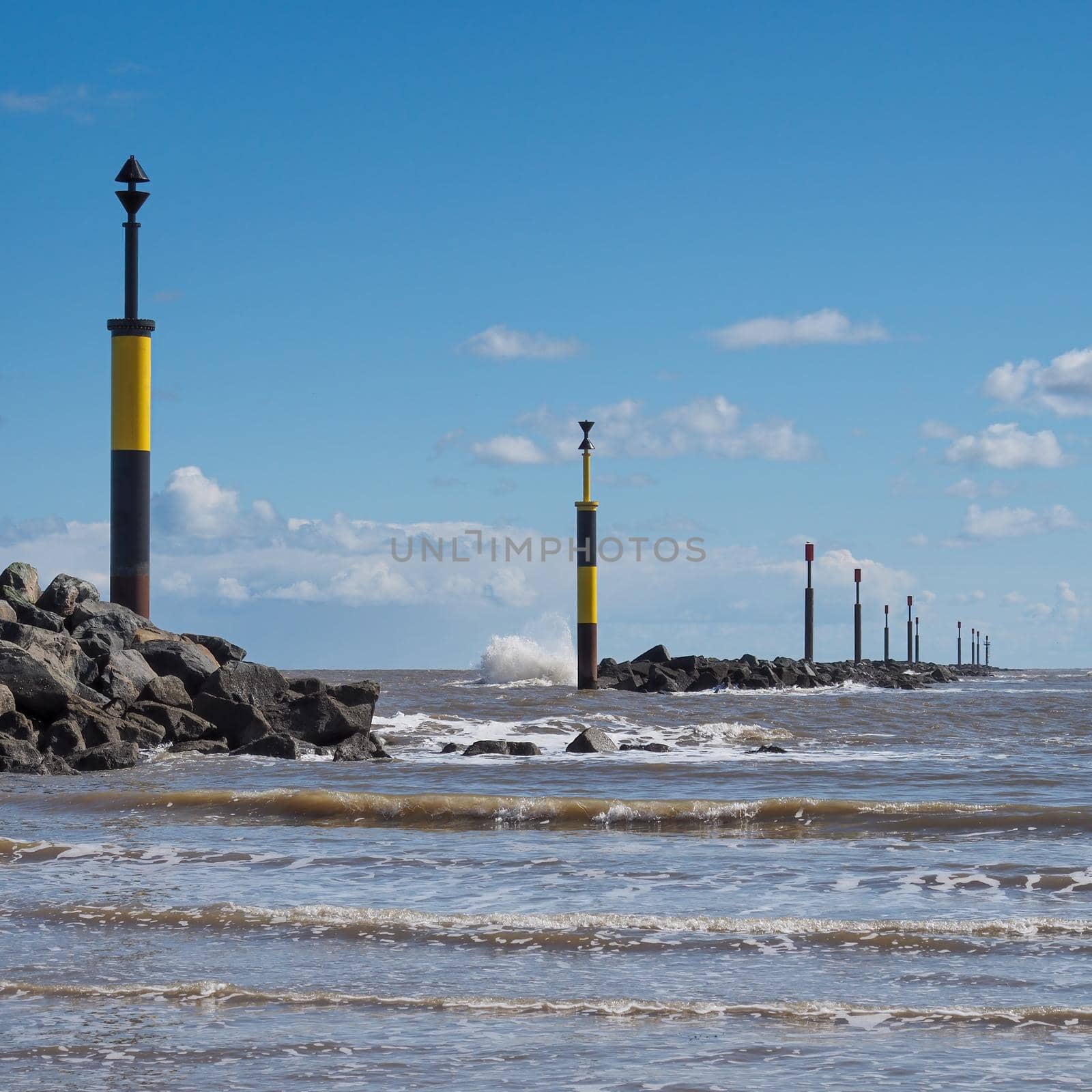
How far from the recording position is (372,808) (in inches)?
372

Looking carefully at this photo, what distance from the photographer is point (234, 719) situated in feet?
42.0

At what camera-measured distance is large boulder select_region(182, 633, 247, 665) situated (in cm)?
1527

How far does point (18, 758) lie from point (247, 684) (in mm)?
2817

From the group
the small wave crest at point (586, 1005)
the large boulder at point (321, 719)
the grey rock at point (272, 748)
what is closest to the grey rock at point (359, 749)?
the large boulder at point (321, 719)

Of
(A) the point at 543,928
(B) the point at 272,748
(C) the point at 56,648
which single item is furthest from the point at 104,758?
(A) the point at 543,928

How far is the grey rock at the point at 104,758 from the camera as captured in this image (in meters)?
11.1

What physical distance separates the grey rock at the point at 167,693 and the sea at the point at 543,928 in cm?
117

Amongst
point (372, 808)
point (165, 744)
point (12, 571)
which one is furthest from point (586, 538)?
point (372, 808)

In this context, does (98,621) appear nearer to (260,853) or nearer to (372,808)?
(372,808)

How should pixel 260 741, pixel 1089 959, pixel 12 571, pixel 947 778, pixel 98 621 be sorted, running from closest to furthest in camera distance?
pixel 1089 959 < pixel 947 778 < pixel 260 741 < pixel 98 621 < pixel 12 571

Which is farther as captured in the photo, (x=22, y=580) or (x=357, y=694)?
(x=22, y=580)

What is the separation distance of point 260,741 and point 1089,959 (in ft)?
27.8

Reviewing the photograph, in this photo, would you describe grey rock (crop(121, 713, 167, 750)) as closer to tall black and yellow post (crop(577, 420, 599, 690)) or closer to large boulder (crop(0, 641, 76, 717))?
large boulder (crop(0, 641, 76, 717))

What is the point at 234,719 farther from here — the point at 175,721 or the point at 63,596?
the point at 63,596
